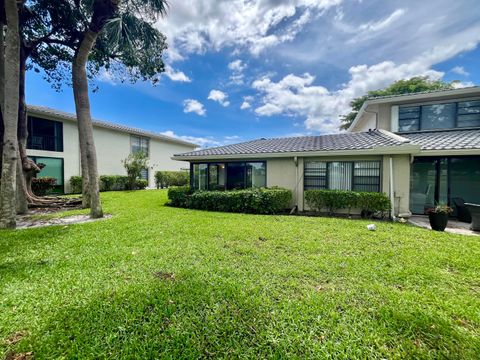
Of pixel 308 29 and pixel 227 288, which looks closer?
pixel 227 288

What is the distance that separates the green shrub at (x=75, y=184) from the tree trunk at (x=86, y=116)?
10125 mm

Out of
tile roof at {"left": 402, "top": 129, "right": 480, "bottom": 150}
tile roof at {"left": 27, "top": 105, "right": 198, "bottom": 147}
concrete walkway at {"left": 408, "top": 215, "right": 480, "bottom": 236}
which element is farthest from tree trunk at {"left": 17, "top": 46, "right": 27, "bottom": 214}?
tile roof at {"left": 402, "top": 129, "right": 480, "bottom": 150}

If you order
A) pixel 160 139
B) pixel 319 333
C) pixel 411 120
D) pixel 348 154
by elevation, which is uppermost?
pixel 160 139

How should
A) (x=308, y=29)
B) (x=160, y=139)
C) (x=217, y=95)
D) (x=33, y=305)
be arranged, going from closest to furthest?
(x=33, y=305) < (x=308, y=29) < (x=217, y=95) < (x=160, y=139)

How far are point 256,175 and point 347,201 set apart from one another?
466 centimetres

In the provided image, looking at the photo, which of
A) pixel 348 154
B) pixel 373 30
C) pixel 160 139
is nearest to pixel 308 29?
pixel 373 30

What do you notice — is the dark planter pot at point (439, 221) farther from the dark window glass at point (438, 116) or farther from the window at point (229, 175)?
the dark window glass at point (438, 116)

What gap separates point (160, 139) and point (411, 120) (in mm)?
23701

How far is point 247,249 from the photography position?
4879mm

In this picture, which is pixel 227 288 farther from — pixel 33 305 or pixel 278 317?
pixel 33 305

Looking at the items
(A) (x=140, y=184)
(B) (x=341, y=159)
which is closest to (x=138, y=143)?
(A) (x=140, y=184)

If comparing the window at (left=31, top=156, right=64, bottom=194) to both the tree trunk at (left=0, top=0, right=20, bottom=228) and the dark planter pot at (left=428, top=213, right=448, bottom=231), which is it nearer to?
the tree trunk at (left=0, top=0, right=20, bottom=228)

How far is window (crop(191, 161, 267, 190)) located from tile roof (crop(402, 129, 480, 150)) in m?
7.27

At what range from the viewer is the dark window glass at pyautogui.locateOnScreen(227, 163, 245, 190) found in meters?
11.5
